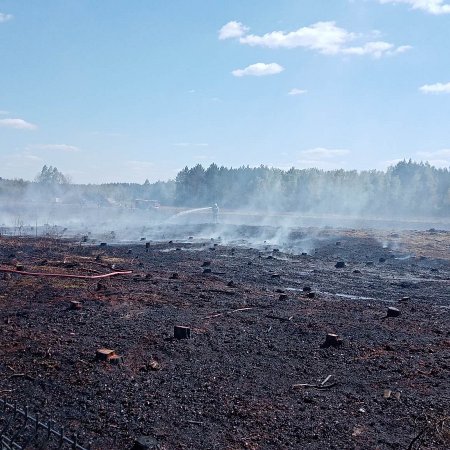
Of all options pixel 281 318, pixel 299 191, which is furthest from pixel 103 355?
pixel 299 191

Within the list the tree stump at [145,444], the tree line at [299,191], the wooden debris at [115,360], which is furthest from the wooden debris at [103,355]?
the tree line at [299,191]

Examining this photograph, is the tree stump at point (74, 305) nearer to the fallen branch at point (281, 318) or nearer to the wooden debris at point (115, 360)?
the wooden debris at point (115, 360)

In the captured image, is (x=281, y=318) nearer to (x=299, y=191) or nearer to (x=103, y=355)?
(x=103, y=355)

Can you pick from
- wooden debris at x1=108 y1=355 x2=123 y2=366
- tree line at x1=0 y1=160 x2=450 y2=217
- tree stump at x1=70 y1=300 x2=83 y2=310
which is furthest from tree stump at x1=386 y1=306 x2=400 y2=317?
tree line at x1=0 y1=160 x2=450 y2=217

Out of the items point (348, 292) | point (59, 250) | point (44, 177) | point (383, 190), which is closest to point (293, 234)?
point (59, 250)

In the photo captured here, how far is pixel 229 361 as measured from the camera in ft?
27.2

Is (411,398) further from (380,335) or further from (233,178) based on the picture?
(233,178)

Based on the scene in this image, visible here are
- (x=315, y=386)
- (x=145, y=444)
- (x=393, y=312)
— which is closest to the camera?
(x=145, y=444)

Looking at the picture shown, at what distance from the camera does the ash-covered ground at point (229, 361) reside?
226 inches

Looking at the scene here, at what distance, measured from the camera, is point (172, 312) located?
1209 cm

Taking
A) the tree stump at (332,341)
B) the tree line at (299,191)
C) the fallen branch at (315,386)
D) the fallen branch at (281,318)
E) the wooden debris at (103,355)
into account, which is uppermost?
the tree line at (299,191)

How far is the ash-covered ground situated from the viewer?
575 cm

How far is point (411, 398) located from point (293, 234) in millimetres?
37150

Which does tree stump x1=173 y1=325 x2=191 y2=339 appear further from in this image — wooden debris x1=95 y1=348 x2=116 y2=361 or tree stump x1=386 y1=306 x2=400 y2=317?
tree stump x1=386 y1=306 x2=400 y2=317
